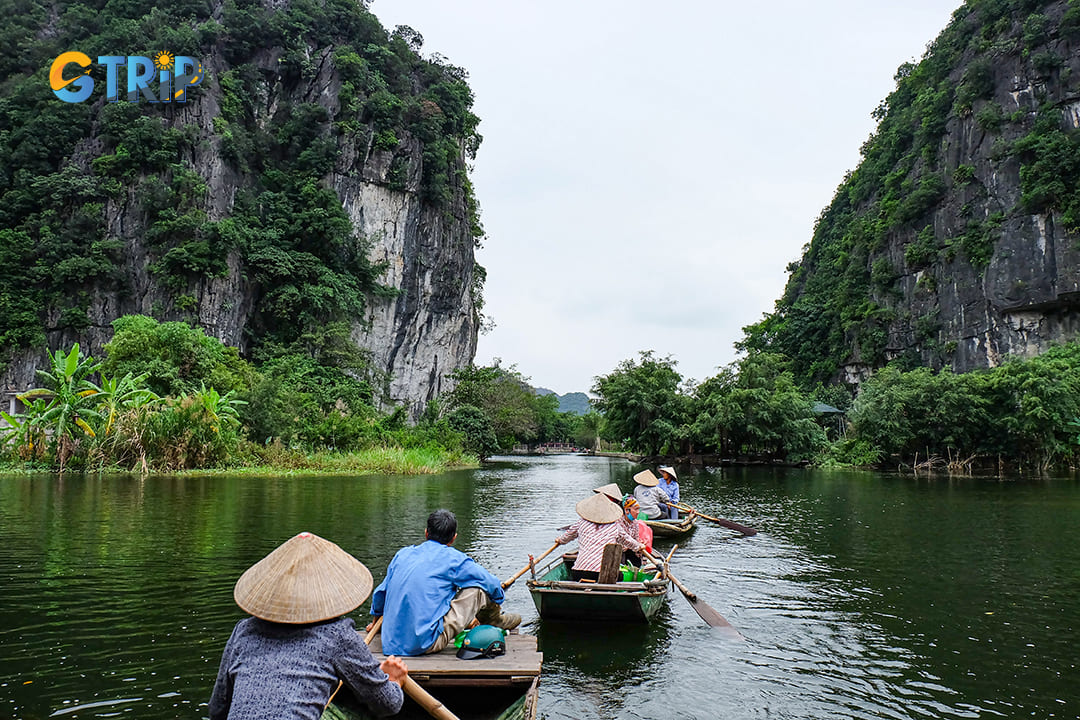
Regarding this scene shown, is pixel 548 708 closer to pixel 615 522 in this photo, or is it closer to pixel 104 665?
pixel 615 522

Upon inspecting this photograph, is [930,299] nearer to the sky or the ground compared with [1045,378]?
nearer to the sky

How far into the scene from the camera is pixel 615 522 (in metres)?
7.39

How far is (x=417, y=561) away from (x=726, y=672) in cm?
311

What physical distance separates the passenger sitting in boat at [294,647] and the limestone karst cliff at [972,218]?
46.1 meters

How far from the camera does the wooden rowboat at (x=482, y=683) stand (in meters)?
4.00

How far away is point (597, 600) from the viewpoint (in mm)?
6695

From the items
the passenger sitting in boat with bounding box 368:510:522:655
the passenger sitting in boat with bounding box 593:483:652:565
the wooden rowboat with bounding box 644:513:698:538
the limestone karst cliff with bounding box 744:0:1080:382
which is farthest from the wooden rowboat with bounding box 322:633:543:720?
the limestone karst cliff with bounding box 744:0:1080:382

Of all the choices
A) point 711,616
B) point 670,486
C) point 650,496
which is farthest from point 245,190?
point 711,616

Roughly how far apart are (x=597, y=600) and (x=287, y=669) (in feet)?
14.8

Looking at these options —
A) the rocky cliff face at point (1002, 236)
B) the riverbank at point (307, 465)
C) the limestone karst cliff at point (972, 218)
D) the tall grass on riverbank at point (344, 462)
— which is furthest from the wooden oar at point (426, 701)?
the limestone karst cliff at point (972, 218)

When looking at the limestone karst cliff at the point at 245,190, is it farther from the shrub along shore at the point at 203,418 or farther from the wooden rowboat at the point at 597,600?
the wooden rowboat at the point at 597,600

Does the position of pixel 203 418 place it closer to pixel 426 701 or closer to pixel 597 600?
pixel 597 600

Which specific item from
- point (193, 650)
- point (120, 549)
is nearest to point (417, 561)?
point (193, 650)

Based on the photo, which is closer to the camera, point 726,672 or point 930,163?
point 726,672
